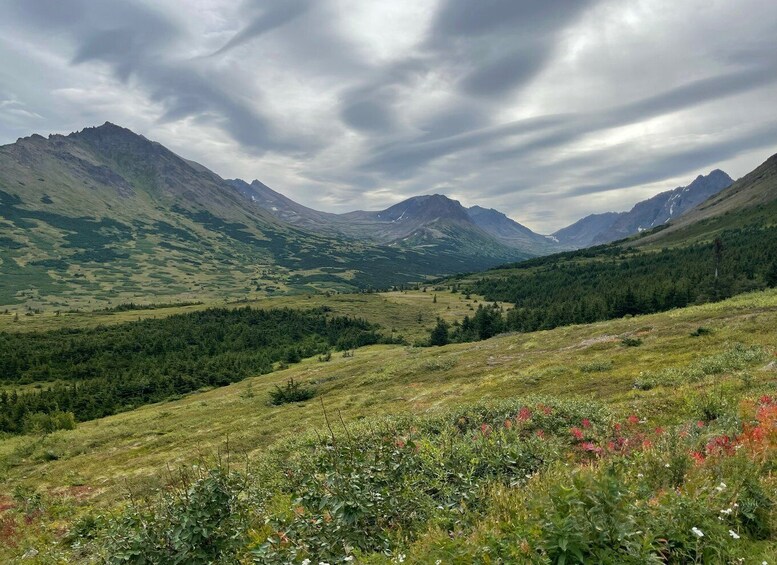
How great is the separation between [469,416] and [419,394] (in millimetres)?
16667

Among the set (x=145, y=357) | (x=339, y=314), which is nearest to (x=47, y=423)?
(x=145, y=357)

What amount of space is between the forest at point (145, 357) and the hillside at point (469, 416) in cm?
2252

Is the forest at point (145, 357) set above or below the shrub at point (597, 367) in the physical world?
below

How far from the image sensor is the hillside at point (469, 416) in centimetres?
Answer: 755

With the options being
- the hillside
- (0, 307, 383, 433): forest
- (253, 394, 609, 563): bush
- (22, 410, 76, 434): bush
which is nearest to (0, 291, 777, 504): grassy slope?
the hillside

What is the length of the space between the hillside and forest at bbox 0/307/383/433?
22517 millimetres

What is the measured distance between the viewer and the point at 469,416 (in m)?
18.1

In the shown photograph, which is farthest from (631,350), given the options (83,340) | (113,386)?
(83,340)

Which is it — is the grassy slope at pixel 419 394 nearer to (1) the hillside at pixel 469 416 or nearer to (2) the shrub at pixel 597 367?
(1) the hillside at pixel 469 416

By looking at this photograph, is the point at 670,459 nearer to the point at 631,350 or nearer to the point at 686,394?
the point at 686,394

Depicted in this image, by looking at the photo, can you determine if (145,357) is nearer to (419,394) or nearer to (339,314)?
(339,314)

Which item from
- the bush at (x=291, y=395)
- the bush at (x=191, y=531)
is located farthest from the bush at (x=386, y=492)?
the bush at (x=291, y=395)

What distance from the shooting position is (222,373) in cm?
8569

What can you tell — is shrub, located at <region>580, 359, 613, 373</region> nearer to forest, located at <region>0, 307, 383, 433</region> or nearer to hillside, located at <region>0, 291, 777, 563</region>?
hillside, located at <region>0, 291, 777, 563</region>
